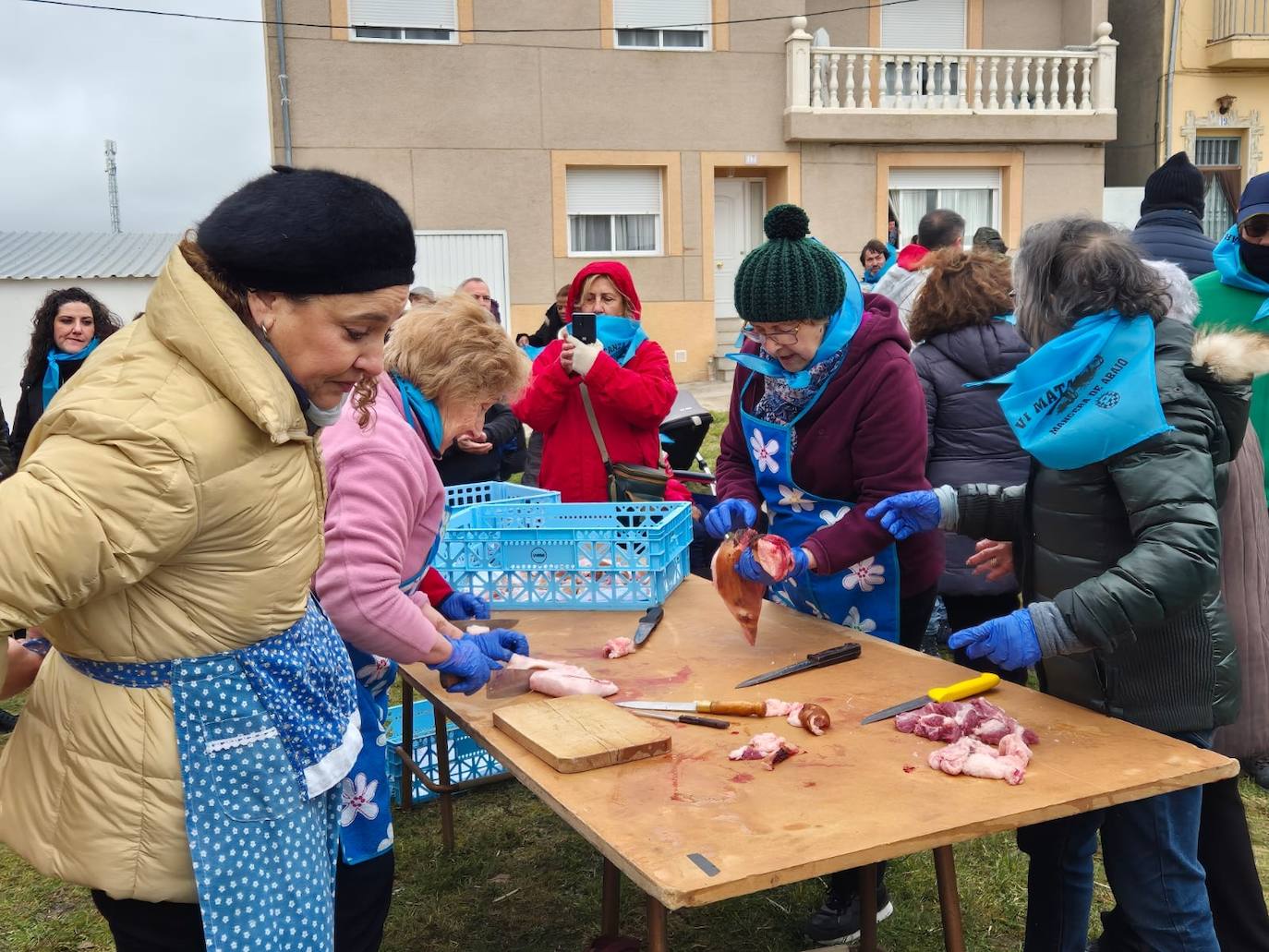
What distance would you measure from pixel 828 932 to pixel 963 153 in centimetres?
A: 1659

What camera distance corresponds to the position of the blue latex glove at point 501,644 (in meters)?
2.60

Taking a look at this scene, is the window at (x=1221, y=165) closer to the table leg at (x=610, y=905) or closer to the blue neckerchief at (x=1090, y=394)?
the blue neckerchief at (x=1090, y=394)

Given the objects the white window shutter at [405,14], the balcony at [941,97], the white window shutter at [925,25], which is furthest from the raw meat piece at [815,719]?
the white window shutter at [925,25]

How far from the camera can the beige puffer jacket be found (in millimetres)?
1320

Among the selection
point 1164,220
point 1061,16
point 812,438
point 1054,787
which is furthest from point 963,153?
point 1054,787

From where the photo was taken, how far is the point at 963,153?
17.5 meters

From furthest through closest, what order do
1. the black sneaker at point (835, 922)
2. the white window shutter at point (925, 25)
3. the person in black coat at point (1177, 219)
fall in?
the white window shutter at point (925, 25), the person in black coat at point (1177, 219), the black sneaker at point (835, 922)

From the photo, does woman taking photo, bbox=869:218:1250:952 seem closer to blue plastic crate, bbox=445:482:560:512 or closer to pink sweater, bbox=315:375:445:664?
pink sweater, bbox=315:375:445:664

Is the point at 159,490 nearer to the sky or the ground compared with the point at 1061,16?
nearer to the ground

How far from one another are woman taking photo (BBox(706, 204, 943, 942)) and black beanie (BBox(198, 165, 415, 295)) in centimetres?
150

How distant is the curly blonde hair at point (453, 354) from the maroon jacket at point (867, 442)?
0.89 meters

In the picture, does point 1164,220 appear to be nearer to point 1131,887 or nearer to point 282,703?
point 1131,887

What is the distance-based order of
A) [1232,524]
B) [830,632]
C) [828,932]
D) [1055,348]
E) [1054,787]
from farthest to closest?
1. [828,932]
2. [830,632]
3. [1232,524]
4. [1055,348]
5. [1054,787]

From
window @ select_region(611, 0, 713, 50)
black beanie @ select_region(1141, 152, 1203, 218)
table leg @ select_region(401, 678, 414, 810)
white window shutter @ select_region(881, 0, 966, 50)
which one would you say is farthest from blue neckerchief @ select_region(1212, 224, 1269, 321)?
white window shutter @ select_region(881, 0, 966, 50)
